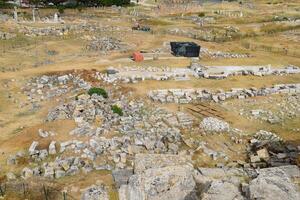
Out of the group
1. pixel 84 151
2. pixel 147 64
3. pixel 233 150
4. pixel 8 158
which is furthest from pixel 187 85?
pixel 8 158

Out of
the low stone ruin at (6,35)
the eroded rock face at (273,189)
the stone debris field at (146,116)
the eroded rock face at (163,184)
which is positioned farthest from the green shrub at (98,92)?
the low stone ruin at (6,35)

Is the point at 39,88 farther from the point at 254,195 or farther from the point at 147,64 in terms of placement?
the point at 254,195

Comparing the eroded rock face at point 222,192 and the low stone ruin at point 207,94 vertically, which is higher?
the eroded rock face at point 222,192

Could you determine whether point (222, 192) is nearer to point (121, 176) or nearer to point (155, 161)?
point (155, 161)

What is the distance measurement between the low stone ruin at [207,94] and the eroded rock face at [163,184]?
1482cm

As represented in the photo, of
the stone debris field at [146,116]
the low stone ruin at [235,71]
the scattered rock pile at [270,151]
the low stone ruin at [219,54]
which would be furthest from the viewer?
the low stone ruin at [219,54]

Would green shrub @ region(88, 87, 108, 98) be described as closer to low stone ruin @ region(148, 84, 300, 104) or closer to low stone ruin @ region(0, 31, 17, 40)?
low stone ruin @ region(148, 84, 300, 104)

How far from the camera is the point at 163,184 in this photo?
18.2 metres

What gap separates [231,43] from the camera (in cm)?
5900

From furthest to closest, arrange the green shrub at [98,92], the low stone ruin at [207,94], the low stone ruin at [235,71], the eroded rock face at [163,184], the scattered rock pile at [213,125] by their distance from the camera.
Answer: the low stone ruin at [235,71] < the low stone ruin at [207,94] < the green shrub at [98,92] < the scattered rock pile at [213,125] < the eroded rock face at [163,184]

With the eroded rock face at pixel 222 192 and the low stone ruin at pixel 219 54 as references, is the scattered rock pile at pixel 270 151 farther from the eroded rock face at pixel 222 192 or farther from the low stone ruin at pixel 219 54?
the low stone ruin at pixel 219 54

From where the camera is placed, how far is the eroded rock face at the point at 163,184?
1773 cm

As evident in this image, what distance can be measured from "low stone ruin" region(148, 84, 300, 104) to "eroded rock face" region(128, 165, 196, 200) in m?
14.8

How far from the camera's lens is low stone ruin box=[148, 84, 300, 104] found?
3394 cm
